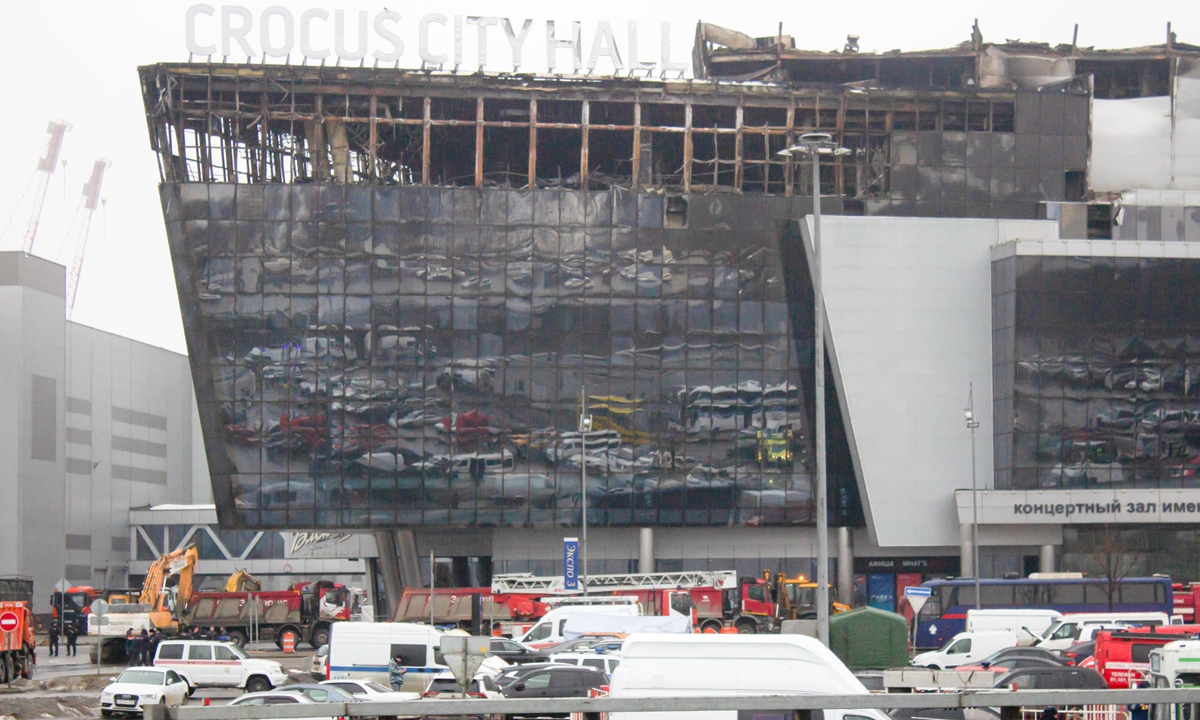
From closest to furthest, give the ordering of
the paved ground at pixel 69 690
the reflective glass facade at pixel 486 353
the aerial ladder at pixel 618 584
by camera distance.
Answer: the paved ground at pixel 69 690
the aerial ladder at pixel 618 584
the reflective glass facade at pixel 486 353

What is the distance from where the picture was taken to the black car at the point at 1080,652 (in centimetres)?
4263

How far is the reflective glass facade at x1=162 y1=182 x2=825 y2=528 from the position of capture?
73188mm

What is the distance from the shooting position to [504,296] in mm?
74375

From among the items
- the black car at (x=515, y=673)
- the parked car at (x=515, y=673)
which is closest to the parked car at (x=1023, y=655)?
the black car at (x=515, y=673)

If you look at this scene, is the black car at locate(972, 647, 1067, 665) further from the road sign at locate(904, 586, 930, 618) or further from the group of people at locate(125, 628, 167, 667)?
the group of people at locate(125, 628, 167, 667)

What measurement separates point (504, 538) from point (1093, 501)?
100ft

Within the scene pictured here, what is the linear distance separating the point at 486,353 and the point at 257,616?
17.2m

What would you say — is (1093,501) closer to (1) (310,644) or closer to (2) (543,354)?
(2) (543,354)

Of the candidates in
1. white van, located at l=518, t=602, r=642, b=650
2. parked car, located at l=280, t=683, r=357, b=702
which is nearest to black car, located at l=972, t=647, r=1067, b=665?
white van, located at l=518, t=602, r=642, b=650

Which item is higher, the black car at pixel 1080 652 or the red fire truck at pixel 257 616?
the black car at pixel 1080 652

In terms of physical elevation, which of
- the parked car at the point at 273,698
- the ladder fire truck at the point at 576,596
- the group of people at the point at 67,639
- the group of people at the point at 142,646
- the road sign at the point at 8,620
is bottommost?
the group of people at the point at 67,639

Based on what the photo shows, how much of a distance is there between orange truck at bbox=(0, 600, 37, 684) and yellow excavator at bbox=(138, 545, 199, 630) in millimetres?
16557

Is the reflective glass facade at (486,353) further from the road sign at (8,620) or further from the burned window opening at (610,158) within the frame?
the road sign at (8,620)

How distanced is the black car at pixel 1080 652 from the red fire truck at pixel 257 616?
35.3m
